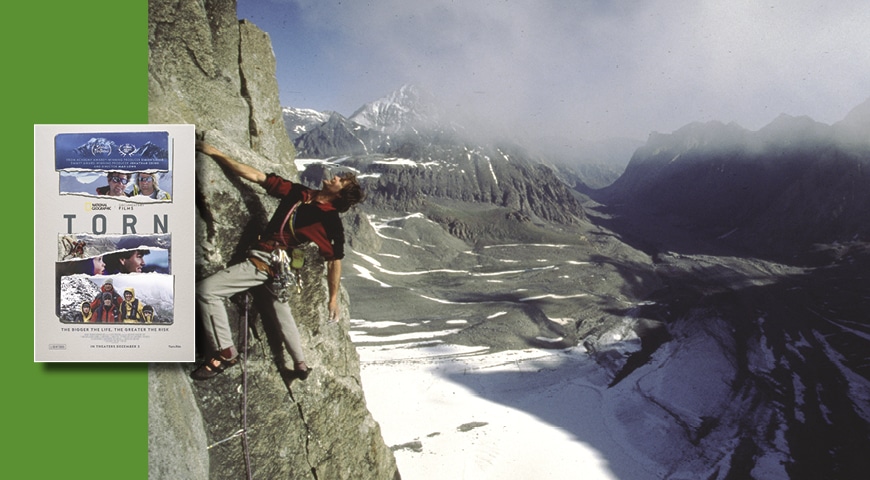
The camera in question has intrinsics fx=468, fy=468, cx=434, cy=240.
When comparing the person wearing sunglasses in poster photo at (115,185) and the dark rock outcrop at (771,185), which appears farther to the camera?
the dark rock outcrop at (771,185)

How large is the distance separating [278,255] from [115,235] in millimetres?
1745

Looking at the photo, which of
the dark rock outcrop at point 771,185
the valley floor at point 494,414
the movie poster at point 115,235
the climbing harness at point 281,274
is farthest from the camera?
the dark rock outcrop at point 771,185

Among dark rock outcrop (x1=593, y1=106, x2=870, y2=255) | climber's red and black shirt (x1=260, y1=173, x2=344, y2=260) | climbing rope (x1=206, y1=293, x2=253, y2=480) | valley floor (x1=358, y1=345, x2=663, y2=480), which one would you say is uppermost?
dark rock outcrop (x1=593, y1=106, x2=870, y2=255)

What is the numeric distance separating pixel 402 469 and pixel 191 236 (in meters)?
16.9

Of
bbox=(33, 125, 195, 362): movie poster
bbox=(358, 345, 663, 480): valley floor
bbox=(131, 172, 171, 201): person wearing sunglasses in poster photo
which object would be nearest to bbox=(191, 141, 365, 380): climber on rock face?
bbox=(33, 125, 195, 362): movie poster

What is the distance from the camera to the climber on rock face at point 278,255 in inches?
200

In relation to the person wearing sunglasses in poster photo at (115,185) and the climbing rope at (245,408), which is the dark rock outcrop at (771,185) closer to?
the climbing rope at (245,408)

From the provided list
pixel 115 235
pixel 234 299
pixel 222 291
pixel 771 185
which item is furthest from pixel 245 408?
pixel 771 185

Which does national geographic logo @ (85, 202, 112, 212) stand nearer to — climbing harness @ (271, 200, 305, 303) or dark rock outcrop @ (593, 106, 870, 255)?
climbing harness @ (271, 200, 305, 303)

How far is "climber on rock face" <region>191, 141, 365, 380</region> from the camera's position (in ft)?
16.7

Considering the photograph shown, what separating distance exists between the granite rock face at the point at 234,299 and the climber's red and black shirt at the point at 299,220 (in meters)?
0.16

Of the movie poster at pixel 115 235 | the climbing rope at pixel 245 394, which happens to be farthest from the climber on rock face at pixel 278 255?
the movie poster at pixel 115 235

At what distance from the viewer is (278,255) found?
5.17 metres

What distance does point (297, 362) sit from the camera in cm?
555
